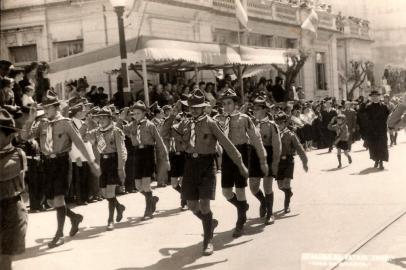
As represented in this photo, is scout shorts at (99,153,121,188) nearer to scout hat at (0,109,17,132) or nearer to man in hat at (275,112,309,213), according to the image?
man in hat at (275,112,309,213)

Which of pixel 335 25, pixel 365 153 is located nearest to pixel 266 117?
pixel 365 153

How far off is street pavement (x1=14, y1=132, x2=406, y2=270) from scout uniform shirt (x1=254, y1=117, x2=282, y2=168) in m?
0.96

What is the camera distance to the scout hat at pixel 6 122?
5.65m

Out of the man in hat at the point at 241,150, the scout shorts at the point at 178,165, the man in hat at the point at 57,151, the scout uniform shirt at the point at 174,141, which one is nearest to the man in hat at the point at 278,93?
the scout uniform shirt at the point at 174,141

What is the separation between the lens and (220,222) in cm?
942

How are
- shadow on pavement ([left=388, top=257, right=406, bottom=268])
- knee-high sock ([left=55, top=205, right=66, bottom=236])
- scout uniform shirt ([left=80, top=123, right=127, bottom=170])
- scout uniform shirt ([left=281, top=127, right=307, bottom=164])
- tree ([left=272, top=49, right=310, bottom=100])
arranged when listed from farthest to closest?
tree ([left=272, top=49, right=310, bottom=100]) → scout uniform shirt ([left=281, top=127, right=307, bottom=164]) → scout uniform shirt ([left=80, top=123, right=127, bottom=170]) → knee-high sock ([left=55, top=205, right=66, bottom=236]) → shadow on pavement ([left=388, top=257, right=406, bottom=268])

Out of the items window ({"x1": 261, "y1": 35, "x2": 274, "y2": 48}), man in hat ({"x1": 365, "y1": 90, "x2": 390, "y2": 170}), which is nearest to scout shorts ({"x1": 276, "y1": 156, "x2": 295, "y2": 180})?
man in hat ({"x1": 365, "y1": 90, "x2": 390, "y2": 170})

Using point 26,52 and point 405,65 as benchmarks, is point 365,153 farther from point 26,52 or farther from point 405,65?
point 405,65

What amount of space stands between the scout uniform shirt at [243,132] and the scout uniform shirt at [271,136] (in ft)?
1.86

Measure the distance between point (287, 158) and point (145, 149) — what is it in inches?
94.8

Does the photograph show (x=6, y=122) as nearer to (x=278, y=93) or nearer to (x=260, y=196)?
(x=260, y=196)

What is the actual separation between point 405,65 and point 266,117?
36997mm

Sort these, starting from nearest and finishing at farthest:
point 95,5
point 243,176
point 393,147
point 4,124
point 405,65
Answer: point 4,124 → point 243,176 → point 95,5 → point 393,147 → point 405,65

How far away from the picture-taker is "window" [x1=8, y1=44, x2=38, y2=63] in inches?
789
